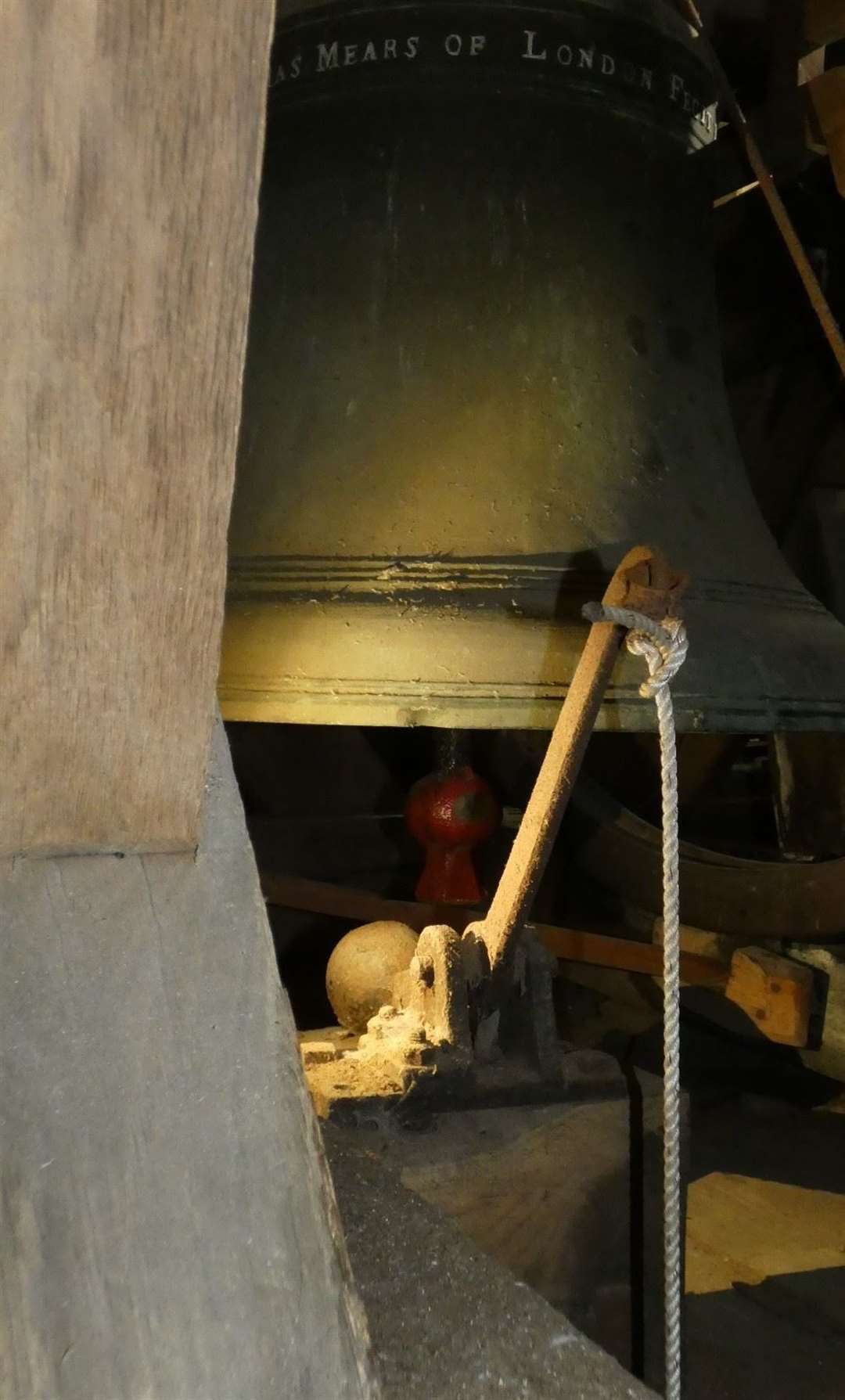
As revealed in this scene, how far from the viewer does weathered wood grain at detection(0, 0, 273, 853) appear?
0.38 meters

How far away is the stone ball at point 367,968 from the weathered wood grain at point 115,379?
0.79 metres

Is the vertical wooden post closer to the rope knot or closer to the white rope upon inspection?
the white rope

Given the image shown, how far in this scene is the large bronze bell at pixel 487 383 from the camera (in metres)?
1.25

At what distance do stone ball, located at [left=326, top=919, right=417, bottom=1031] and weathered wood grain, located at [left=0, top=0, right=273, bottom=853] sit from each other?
79 cm

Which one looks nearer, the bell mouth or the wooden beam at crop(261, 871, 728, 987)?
the bell mouth

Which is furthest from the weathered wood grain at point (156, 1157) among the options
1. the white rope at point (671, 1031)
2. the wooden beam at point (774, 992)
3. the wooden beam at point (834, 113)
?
the wooden beam at point (774, 992)

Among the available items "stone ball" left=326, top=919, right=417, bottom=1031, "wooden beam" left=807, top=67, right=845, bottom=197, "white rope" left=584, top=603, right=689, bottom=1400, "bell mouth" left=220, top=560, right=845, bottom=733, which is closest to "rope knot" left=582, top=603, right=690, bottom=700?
"white rope" left=584, top=603, right=689, bottom=1400

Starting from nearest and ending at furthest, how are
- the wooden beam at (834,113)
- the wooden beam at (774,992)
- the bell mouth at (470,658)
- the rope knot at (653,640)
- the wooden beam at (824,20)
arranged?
the rope knot at (653,640) < the bell mouth at (470,658) < the wooden beam at (834,113) < the wooden beam at (824,20) < the wooden beam at (774,992)

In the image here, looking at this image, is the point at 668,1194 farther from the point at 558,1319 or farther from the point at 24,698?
the point at 24,698

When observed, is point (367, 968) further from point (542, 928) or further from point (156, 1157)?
point (542, 928)

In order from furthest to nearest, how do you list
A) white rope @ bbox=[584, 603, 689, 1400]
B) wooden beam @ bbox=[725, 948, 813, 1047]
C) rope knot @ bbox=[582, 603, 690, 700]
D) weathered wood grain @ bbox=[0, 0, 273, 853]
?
wooden beam @ bbox=[725, 948, 813, 1047], rope knot @ bbox=[582, 603, 690, 700], white rope @ bbox=[584, 603, 689, 1400], weathered wood grain @ bbox=[0, 0, 273, 853]

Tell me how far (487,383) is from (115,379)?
99 cm

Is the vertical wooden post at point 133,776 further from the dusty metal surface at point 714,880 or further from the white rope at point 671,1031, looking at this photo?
the dusty metal surface at point 714,880

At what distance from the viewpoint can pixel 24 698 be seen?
0.44m
